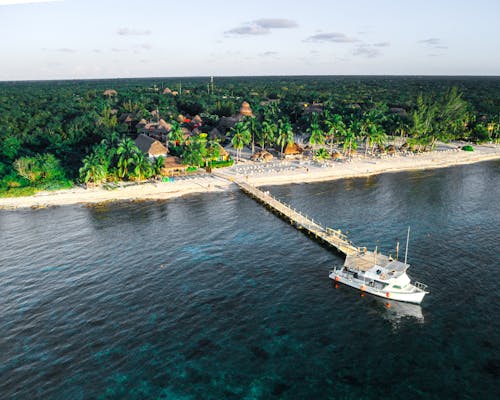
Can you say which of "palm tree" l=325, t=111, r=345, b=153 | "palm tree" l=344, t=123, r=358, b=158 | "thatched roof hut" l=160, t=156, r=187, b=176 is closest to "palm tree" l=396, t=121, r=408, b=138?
"palm tree" l=325, t=111, r=345, b=153

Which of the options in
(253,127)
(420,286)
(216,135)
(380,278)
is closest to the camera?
(380,278)

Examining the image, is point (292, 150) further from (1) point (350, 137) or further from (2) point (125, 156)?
(2) point (125, 156)

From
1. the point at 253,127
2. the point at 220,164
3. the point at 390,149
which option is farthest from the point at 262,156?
the point at 390,149

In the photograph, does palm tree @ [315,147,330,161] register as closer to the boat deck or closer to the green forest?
the green forest

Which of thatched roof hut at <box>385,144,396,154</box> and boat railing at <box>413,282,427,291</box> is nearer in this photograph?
boat railing at <box>413,282,427,291</box>

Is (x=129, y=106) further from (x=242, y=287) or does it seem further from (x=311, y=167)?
(x=242, y=287)

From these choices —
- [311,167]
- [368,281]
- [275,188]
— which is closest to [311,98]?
[311,167]
